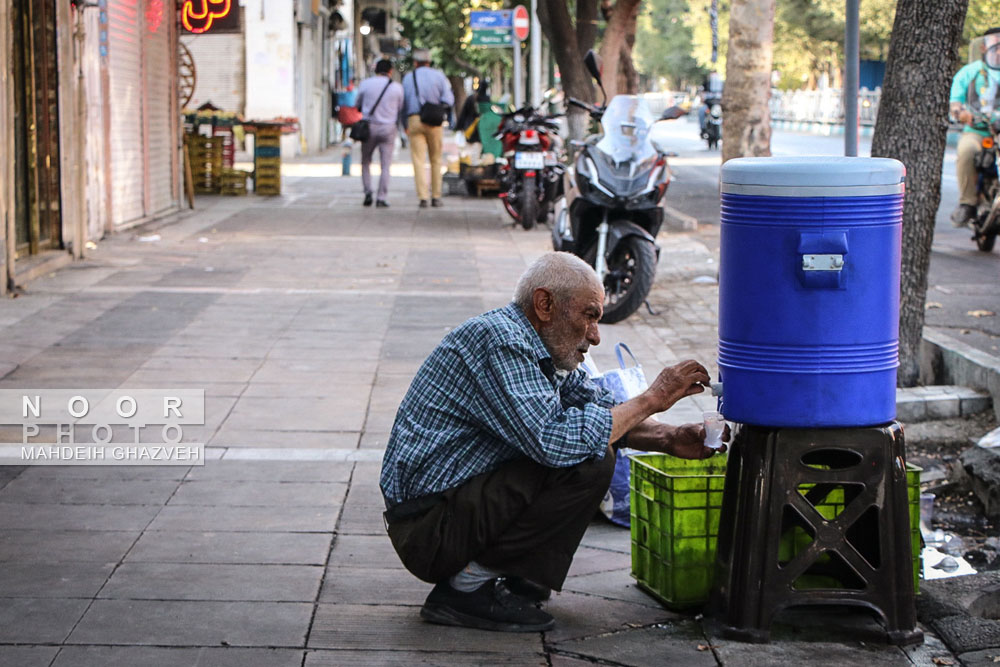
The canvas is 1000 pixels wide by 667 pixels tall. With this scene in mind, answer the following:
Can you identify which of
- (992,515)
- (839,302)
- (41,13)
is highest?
(41,13)

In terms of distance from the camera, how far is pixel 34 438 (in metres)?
5.82

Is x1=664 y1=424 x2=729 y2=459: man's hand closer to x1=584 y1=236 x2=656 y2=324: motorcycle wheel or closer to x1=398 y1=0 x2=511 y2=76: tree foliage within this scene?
x1=584 y1=236 x2=656 y2=324: motorcycle wheel

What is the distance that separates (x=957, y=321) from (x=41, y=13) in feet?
24.6

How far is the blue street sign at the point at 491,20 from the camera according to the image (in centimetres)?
2605

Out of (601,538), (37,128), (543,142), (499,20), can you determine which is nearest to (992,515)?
(601,538)

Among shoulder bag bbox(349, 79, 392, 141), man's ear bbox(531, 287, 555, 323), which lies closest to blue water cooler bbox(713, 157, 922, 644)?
man's ear bbox(531, 287, 555, 323)

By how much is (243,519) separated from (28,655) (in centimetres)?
132

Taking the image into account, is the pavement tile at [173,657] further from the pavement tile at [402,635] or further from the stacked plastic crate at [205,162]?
the stacked plastic crate at [205,162]

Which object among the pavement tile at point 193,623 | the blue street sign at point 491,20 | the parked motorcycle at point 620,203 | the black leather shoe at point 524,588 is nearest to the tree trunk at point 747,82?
the parked motorcycle at point 620,203

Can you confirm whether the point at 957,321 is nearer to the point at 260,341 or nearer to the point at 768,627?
the point at 260,341

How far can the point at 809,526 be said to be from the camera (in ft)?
12.4

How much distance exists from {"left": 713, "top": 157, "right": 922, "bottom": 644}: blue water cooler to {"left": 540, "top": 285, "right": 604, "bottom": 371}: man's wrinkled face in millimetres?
399

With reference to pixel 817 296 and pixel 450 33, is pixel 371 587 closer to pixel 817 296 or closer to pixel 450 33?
pixel 817 296

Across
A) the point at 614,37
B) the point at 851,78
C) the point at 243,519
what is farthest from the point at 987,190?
the point at 243,519
